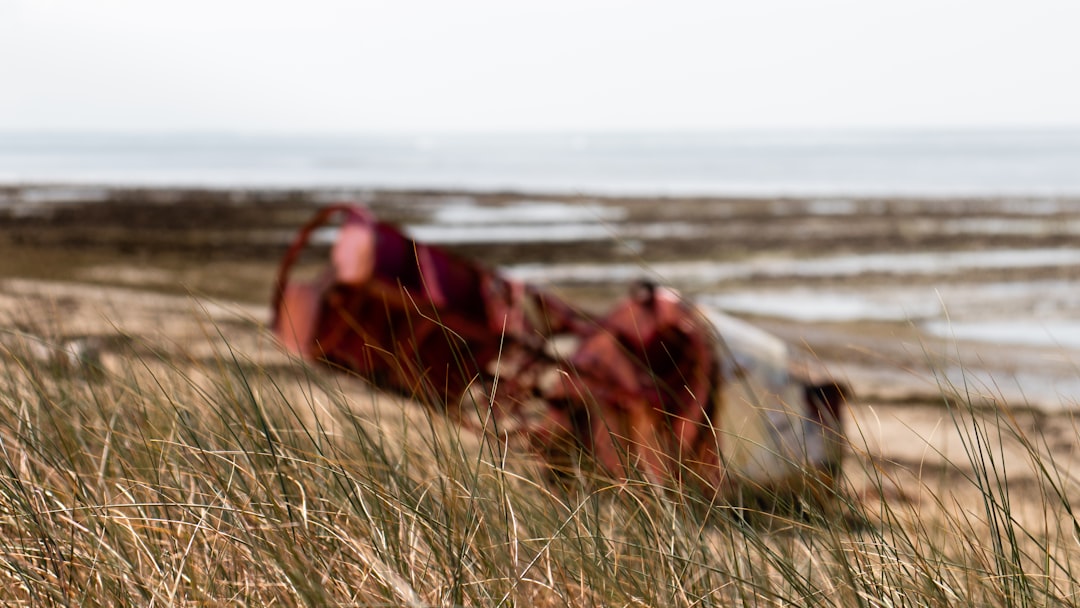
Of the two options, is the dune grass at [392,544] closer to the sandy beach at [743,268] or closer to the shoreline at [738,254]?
the sandy beach at [743,268]

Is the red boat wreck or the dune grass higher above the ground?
the dune grass

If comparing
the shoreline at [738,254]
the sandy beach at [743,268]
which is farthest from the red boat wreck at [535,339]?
the shoreline at [738,254]

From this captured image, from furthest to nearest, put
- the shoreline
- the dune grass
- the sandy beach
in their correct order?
the shoreline, the sandy beach, the dune grass

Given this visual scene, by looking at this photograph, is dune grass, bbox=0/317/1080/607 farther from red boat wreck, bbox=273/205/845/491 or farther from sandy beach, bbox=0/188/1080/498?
red boat wreck, bbox=273/205/845/491

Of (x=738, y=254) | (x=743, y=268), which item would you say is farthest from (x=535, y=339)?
(x=738, y=254)

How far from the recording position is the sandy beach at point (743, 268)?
806 centimetres

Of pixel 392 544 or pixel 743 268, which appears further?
pixel 743 268

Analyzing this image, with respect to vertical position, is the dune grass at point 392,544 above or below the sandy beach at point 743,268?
above

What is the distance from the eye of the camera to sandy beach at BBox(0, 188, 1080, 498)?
26.5 feet

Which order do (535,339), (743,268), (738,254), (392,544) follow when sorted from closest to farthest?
(392,544), (535,339), (743,268), (738,254)

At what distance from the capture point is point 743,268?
17.4 meters

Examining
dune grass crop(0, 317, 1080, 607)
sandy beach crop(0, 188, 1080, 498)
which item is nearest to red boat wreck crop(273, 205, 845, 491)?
sandy beach crop(0, 188, 1080, 498)

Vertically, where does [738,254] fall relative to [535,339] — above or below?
below

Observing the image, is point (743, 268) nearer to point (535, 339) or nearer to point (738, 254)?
point (738, 254)
